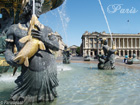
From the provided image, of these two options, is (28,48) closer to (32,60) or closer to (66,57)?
(32,60)

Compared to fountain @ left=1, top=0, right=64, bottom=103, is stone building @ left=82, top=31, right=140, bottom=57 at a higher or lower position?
higher

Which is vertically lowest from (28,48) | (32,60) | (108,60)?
(108,60)

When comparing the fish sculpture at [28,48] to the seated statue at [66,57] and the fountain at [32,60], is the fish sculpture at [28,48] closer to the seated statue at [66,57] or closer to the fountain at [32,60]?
the fountain at [32,60]

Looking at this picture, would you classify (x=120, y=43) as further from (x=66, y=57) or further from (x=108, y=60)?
(x=108, y=60)

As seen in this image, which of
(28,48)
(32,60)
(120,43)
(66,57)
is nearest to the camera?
(28,48)

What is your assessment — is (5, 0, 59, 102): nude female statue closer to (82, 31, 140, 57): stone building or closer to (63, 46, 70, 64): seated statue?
(63, 46, 70, 64): seated statue

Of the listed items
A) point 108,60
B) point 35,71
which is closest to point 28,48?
point 35,71

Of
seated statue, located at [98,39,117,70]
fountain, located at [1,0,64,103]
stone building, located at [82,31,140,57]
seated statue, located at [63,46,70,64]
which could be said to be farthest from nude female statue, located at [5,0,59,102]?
stone building, located at [82,31,140,57]

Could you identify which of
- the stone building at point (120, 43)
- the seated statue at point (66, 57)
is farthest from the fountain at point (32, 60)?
the stone building at point (120, 43)

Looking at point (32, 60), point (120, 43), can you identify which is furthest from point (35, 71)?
point (120, 43)

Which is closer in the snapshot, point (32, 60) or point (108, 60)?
point (32, 60)

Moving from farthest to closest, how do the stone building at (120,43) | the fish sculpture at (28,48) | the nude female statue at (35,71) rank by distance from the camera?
the stone building at (120,43)
the nude female statue at (35,71)
the fish sculpture at (28,48)

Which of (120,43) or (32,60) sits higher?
(120,43)

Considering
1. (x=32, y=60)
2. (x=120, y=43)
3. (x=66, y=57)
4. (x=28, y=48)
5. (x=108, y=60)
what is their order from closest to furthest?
(x=28, y=48) < (x=32, y=60) < (x=108, y=60) < (x=66, y=57) < (x=120, y=43)
